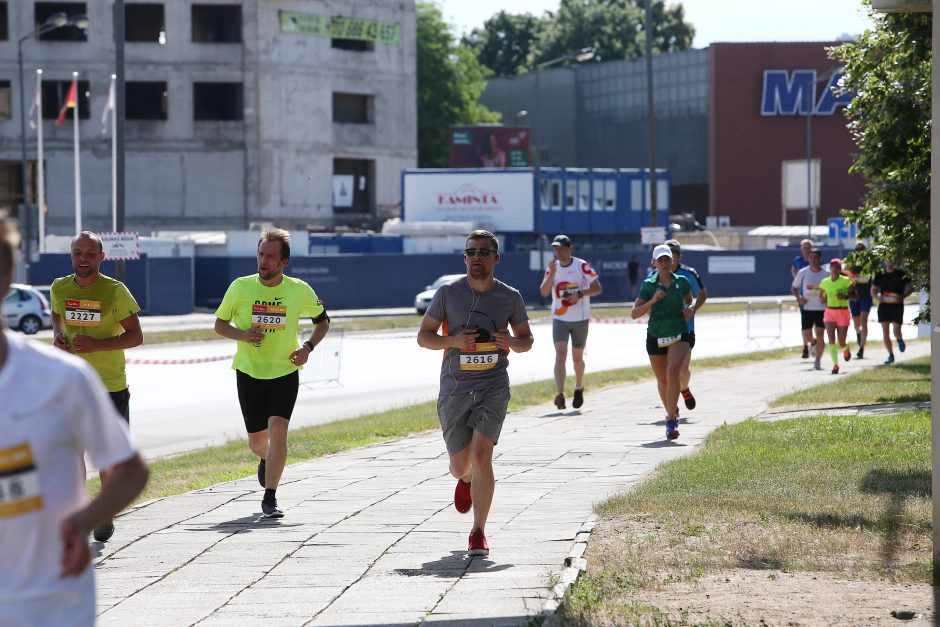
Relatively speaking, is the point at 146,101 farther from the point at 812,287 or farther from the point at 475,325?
the point at 475,325

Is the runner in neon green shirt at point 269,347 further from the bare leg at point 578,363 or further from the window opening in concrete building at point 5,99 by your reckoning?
the window opening in concrete building at point 5,99

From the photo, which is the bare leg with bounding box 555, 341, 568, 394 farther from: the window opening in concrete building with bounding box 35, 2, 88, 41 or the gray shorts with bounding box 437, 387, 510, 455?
the window opening in concrete building with bounding box 35, 2, 88, 41

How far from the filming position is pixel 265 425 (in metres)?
9.50

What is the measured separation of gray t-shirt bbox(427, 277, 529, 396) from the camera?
7.98 metres

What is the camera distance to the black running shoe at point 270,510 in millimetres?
9187

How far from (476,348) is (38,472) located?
4647mm

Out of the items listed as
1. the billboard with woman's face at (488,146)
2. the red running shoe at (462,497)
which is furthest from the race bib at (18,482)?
the billboard with woman's face at (488,146)

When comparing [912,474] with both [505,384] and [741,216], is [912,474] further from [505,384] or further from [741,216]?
[741,216]

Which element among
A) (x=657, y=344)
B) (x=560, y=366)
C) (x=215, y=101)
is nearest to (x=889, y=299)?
(x=560, y=366)

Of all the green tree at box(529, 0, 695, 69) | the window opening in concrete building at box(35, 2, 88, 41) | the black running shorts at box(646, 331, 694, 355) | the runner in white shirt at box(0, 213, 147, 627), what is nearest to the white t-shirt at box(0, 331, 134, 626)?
the runner in white shirt at box(0, 213, 147, 627)

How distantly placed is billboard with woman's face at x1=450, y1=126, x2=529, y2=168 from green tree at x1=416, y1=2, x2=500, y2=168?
12.4 metres

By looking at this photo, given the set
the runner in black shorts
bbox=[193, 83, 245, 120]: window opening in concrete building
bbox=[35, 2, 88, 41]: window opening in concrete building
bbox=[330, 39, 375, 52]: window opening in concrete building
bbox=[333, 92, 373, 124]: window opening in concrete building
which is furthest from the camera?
bbox=[333, 92, 373, 124]: window opening in concrete building

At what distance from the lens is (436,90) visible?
286 ft

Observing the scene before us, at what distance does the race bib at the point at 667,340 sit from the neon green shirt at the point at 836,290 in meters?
8.75
